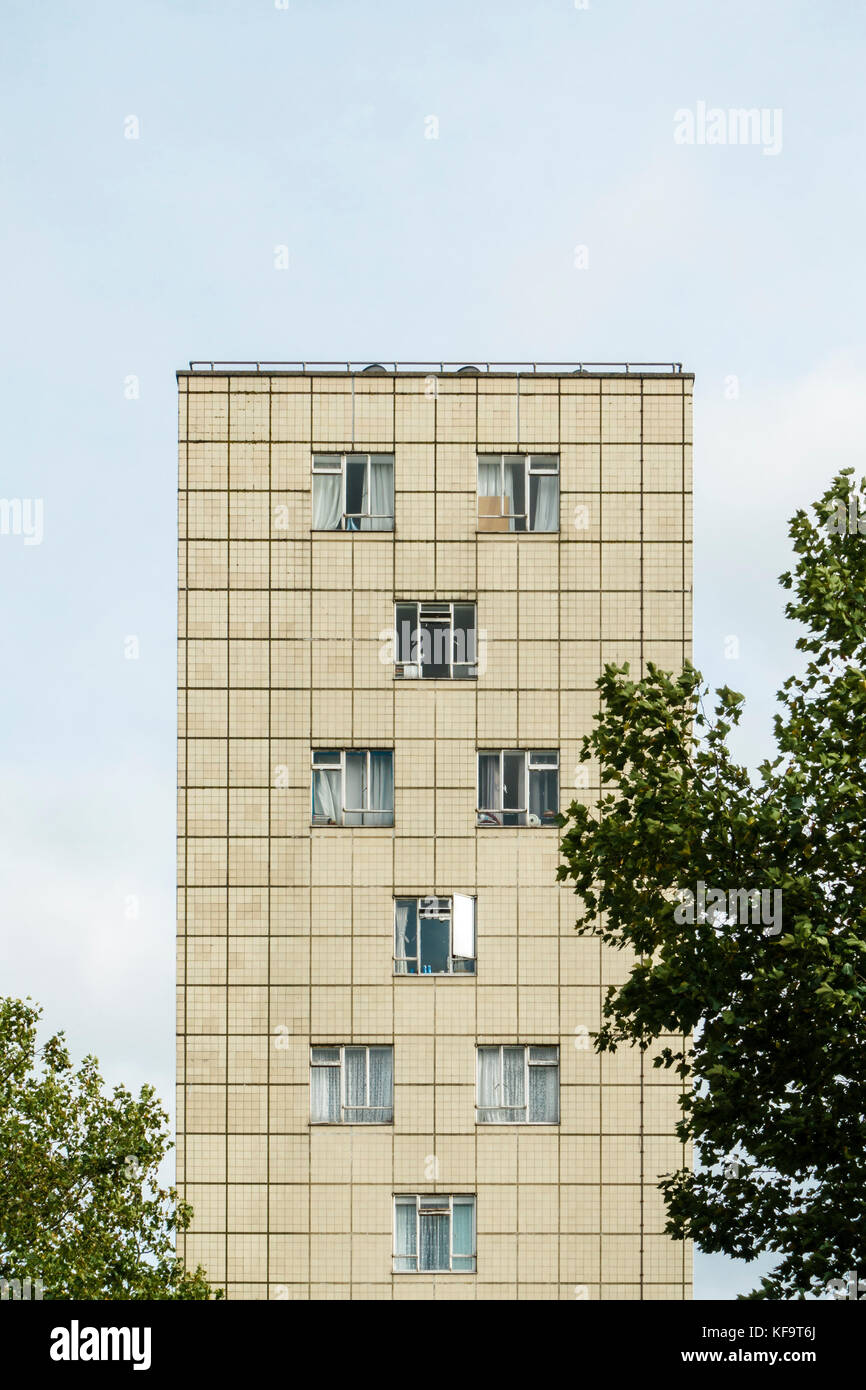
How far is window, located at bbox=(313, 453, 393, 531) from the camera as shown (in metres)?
33.1

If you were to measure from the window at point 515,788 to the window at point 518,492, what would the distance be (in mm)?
4954

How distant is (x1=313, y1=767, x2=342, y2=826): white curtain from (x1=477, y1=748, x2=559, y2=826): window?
9.88ft

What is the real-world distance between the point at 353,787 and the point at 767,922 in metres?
13.4

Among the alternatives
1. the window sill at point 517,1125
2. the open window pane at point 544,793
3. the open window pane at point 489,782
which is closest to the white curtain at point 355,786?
the open window pane at point 489,782

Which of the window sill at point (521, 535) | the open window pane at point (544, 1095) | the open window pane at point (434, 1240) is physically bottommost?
the open window pane at point (434, 1240)

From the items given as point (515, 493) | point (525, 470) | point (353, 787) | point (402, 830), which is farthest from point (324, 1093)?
point (525, 470)

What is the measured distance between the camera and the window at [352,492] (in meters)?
33.1

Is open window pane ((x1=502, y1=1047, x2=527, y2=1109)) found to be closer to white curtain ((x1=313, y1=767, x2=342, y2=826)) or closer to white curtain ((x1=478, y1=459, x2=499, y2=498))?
white curtain ((x1=313, y1=767, x2=342, y2=826))

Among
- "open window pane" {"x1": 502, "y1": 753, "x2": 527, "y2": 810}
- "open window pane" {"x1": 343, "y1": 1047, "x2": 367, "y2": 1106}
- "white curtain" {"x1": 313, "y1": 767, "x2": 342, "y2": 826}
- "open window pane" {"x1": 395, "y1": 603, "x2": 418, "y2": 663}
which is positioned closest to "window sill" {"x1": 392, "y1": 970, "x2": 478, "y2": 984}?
"open window pane" {"x1": 343, "y1": 1047, "x2": 367, "y2": 1106}

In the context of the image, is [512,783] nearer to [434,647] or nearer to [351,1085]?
[434,647]

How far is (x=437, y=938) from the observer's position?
104 feet

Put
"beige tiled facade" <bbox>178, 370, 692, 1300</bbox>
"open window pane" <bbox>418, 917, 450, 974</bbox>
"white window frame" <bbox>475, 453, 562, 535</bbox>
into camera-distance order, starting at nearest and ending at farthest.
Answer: "beige tiled facade" <bbox>178, 370, 692, 1300</bbox>, "open window pane" <bbox>418, 917, 450, 974</bbox>, "white window frame" <bbox>475, 453, 562, 535</bbox>

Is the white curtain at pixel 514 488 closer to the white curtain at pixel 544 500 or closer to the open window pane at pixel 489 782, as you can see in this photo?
the white curtain at pixel 544 500
